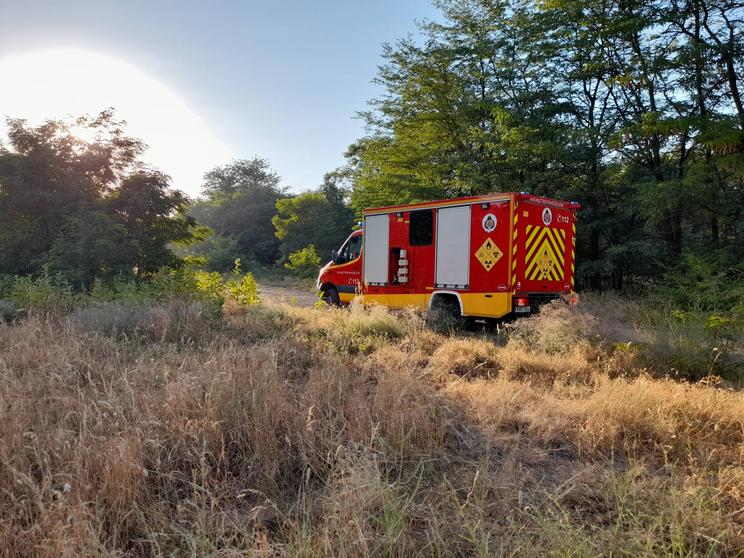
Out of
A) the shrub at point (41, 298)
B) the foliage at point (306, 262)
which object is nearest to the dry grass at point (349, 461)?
the shrub at point (41, 298)

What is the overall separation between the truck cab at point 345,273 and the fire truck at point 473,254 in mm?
→ 917

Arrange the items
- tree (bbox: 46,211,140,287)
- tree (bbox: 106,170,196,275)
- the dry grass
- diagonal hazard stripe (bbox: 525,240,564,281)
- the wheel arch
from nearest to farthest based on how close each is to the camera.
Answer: the dry grass
diagonal hazard stripe (bbox: 525,240,564,281)
the wheel arch
tree (bbox: 46,211,140,287)
tree (bbox: 106,170,196,275)

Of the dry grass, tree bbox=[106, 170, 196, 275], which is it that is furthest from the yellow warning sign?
tree bbox=[106, 170, 196, 275]

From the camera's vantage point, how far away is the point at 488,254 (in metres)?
9.40

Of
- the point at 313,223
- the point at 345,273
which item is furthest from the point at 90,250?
the point at 313,223

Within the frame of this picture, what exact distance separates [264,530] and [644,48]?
16.0m

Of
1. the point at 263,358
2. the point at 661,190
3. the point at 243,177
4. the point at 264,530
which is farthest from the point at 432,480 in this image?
the point at 243,177

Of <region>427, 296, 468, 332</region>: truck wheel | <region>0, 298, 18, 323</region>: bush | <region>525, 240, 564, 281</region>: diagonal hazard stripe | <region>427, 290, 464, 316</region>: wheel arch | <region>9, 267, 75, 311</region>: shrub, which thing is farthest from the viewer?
<region>427, 290, 464, 316</region>: wheel arch

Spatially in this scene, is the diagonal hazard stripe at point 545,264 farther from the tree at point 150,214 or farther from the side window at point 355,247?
the tree at point 150,214

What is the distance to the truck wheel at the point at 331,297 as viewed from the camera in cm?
1380

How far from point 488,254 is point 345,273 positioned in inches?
195

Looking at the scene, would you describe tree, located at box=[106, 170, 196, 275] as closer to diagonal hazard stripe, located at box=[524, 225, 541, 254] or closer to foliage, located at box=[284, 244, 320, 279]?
diagonal hazard stripe, located at box=[524, 225, 541, 254]

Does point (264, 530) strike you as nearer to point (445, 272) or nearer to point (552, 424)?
point (552, 424)

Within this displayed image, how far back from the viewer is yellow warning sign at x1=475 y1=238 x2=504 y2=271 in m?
9.25
